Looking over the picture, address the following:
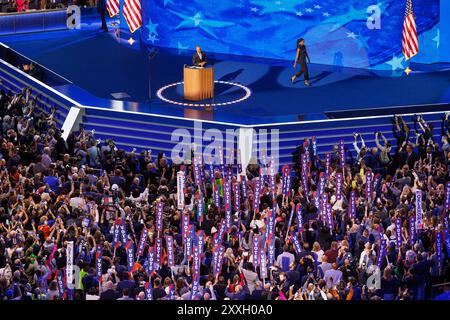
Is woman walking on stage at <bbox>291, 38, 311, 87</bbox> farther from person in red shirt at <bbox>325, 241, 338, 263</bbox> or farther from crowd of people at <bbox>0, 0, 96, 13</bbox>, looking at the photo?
crowd of people at <bbox>0, 0, 96, 13</bbox>

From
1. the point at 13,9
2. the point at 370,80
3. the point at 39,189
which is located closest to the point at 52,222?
the point at 39,189

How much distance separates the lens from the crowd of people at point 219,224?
773 inches

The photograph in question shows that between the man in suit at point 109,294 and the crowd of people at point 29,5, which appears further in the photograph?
the crowd of people at point 29,5

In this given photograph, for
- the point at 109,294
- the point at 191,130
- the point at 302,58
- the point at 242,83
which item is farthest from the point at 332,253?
the point at 242,83

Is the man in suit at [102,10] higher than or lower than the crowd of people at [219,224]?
higher

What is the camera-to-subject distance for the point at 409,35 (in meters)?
31.7

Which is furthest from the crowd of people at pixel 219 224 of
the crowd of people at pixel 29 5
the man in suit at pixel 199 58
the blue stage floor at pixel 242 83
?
the crowd of people at pixel 29 5

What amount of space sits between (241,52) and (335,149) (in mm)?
9429

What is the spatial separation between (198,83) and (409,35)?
6027 mm

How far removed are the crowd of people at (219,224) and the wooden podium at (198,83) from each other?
10.2 ft

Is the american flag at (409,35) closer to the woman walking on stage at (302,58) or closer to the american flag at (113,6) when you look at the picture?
the woman walking on stage at (302,58)

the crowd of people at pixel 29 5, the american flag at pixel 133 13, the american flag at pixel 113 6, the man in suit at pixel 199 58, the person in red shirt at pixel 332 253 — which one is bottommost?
the person in red shirt at pixel 332 253

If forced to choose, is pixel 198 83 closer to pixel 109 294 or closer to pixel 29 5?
pixel 29 5

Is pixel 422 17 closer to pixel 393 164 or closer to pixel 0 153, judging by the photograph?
pixel 393 164
